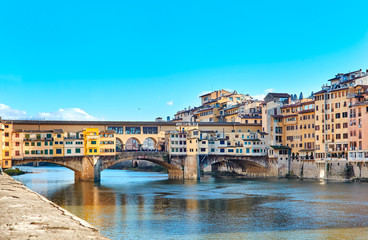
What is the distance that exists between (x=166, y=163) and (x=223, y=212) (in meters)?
39.5

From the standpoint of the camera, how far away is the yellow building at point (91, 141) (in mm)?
70500

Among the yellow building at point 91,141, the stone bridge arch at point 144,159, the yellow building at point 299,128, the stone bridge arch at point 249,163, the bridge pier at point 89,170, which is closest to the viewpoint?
the bridge pier at point 89,170

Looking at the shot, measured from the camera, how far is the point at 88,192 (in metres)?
52.9

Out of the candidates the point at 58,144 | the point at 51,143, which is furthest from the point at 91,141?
the point at 51,143

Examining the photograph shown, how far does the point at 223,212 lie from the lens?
3741 cm

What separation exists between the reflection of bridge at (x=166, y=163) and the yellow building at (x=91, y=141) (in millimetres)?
1077

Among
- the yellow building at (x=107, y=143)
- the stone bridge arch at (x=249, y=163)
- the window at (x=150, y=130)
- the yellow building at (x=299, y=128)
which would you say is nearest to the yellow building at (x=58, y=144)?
the yellow building at (x=107, y=143)

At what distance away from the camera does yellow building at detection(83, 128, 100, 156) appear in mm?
70500

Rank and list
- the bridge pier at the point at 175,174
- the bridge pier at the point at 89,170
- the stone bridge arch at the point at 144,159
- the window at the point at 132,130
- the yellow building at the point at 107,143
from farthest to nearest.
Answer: the window at the point at 132,130 < the bridge pier at the point at 175,174 < the yellow building at the point at 107,143 < the stone bridge arch at the point at 144,159 < the bridge pier at the point at 89,170

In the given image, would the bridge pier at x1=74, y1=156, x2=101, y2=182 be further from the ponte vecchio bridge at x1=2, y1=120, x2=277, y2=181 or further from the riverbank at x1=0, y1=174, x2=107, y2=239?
the riverbank at x1=0, y1=174, x2=107, y2=239

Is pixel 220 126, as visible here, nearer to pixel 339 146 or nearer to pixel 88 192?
pixel 339 146

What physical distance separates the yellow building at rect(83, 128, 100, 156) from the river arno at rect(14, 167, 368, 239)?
14212 mm

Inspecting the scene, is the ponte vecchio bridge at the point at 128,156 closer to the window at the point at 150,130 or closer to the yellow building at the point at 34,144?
the window at the point at 150,130

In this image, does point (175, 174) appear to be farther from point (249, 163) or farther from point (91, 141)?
point (91, 141)
